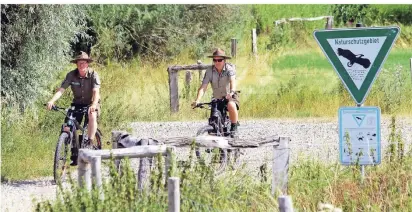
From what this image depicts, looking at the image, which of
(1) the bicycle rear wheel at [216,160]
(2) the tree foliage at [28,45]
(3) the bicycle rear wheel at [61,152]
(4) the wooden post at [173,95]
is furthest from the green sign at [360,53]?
(4) the wooden post at [173,95]

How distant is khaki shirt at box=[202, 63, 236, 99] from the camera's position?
13656 millimetres

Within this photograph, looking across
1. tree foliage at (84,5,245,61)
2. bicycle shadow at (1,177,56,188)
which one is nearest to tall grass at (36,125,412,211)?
bicycle shadow at (1,177,56,188)

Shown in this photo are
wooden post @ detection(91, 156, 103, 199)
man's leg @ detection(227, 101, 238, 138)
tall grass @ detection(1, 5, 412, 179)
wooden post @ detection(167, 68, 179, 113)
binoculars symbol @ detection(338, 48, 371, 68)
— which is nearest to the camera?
wooden post @ detection(91, 156, 103, 199)

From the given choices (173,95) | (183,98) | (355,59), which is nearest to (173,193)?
(355,59)

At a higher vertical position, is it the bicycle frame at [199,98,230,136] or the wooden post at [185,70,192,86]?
the wooden post at [185,70,192,86]

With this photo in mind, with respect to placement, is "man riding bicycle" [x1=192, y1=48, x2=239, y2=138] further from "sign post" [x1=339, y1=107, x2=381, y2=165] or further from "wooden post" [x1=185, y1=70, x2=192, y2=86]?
"wooden post" [x1=185, y1=70, x2=192, y2=86]

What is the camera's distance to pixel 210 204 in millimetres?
8969

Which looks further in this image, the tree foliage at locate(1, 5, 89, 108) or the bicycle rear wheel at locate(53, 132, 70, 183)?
the tree foliage at locate(1, 5, 89, 108)

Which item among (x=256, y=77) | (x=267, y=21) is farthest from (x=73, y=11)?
(x=267, y=21)

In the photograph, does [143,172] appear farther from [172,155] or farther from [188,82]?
[188,82]

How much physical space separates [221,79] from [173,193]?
6045 mm

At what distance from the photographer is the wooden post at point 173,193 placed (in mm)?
7656

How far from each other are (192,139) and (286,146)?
3.07ft

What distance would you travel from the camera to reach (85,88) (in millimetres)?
13000
